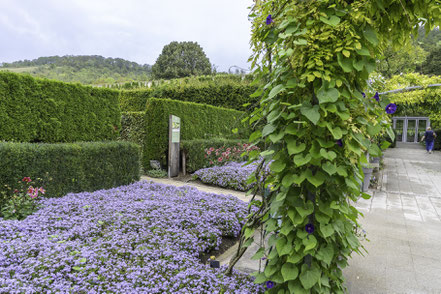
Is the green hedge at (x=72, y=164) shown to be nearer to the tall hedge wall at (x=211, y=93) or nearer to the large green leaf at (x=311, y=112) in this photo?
the large green leaf at (x=311, y=112)

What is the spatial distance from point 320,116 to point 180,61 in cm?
3606

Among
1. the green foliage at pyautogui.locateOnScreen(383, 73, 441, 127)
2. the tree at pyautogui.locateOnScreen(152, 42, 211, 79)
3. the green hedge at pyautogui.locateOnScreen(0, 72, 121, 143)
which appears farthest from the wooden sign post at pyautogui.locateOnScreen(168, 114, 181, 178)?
the tree at pyautogui.locateOnScreen(152, 42, 211, 79)

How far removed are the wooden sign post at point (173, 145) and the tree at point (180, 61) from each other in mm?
28445

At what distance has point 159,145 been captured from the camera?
7.57 meters

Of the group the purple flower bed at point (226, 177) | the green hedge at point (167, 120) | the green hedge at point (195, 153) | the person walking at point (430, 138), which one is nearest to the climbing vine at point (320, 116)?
the purple flower bed at point (226, 177)

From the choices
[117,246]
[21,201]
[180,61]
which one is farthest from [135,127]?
[180,61]

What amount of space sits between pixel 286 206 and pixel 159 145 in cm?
632

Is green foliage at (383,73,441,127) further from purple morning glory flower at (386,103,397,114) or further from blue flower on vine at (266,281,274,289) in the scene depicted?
blue flower on vine at (266,281,274,289)

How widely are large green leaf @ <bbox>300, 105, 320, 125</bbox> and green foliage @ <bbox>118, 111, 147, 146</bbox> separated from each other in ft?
23.0

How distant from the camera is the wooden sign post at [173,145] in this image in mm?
7445

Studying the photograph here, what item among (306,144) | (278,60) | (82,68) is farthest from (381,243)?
(82,68)

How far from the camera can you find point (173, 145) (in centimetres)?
752

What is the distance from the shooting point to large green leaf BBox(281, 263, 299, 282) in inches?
59.7

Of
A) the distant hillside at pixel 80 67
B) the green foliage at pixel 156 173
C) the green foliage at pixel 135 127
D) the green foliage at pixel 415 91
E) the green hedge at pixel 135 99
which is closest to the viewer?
the green foliage at pixel 156 173
